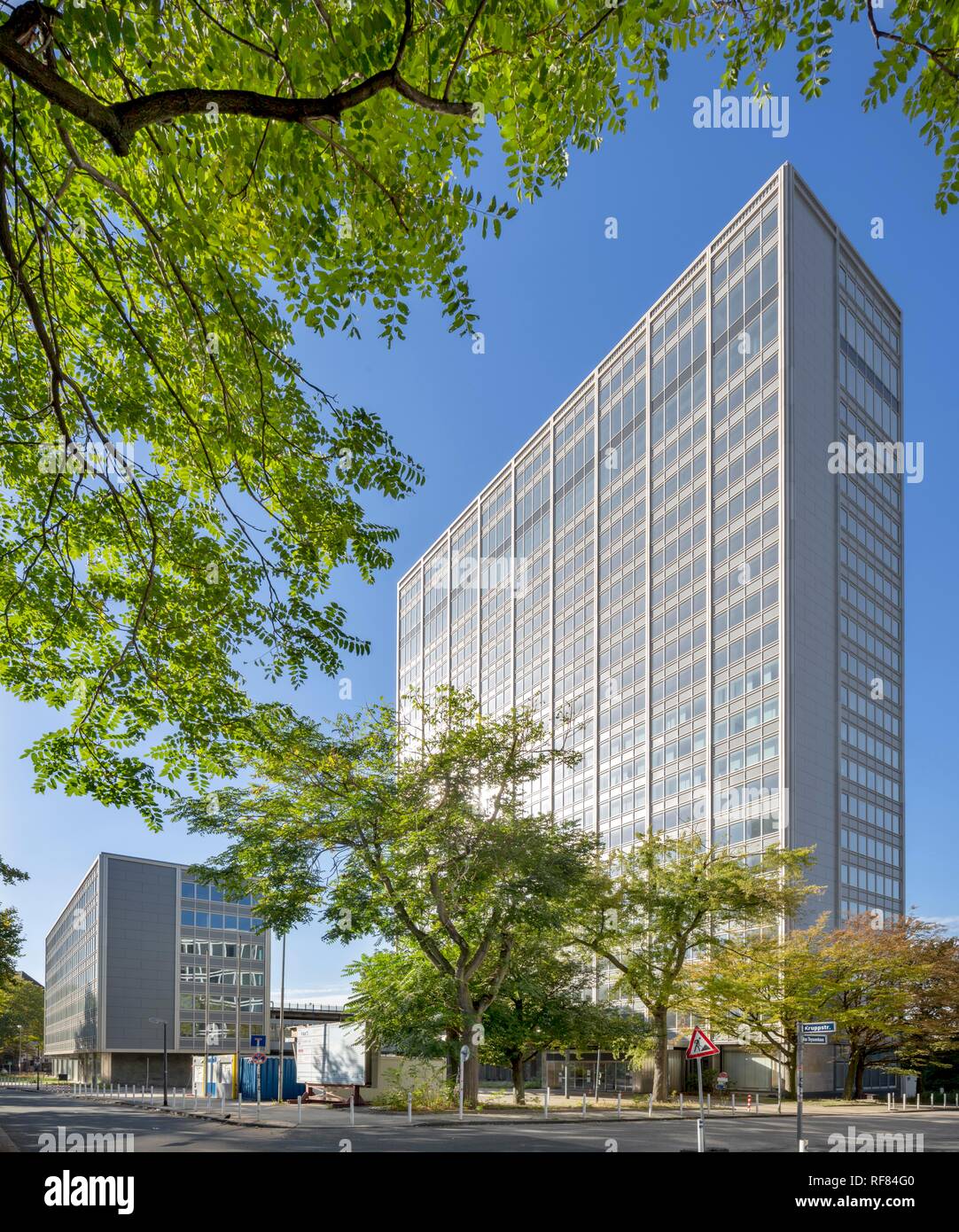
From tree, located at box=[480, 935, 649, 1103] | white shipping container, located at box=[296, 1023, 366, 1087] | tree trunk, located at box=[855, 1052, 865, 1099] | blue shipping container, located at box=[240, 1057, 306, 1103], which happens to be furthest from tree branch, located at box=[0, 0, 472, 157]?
tree trunk, located at box=[855, 1052, 865, 1099]

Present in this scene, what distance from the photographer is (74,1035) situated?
93500 mm

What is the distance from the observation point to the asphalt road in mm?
23891

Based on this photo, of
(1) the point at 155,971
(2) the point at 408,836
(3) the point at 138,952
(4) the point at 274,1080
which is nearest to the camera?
(2) the point at 408,836

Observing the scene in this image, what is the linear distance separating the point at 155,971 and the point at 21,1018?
165 feet

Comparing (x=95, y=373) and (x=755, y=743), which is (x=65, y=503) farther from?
(x=755, y=743)

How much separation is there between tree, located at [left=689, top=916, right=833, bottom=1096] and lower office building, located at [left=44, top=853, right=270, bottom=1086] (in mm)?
43119

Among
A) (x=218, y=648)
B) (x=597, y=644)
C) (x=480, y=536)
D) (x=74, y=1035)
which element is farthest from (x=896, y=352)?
(x=74, y=1035)

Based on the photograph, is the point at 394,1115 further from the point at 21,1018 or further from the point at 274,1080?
the point at 21,1018

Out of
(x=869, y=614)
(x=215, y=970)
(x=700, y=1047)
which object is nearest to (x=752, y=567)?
(x=869, y=614)

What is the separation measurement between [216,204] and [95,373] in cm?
299

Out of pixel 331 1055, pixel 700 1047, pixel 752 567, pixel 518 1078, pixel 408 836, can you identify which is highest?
pixel 752 567

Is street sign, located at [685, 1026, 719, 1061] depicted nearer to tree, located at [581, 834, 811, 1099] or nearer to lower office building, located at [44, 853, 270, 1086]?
tree, located at [581, 834, 811, 1099]

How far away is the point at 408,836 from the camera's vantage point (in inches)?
1298

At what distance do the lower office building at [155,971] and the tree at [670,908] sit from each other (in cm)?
4255
